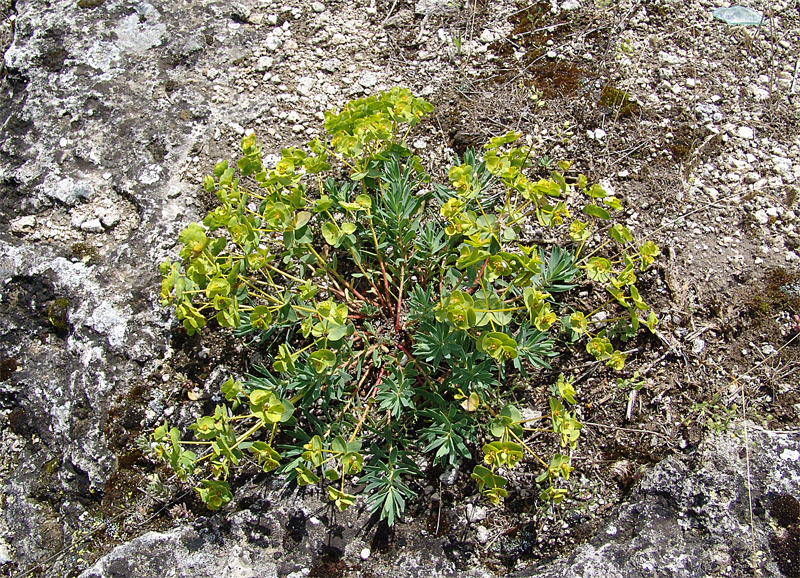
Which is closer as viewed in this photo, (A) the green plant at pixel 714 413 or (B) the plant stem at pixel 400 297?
(A) the green plant at pixel 714 413

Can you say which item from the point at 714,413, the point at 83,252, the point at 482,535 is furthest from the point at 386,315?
the point at 83,252

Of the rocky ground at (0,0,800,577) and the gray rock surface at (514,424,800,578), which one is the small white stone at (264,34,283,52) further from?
the gray rock surface at (514,424,800,578)

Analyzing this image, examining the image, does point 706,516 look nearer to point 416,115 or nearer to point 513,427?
point 513,427

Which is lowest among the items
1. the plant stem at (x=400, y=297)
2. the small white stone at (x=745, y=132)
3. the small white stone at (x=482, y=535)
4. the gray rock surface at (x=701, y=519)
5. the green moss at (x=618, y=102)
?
the small white stone at (x=482, y=535)

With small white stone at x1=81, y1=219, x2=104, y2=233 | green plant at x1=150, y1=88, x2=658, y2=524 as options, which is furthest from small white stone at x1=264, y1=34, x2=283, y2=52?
small white stone at x1=81, y1=219, x2=104, y2=233

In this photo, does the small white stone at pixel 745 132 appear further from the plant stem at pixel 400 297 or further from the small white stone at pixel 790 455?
the plant stem at pixel 400 297

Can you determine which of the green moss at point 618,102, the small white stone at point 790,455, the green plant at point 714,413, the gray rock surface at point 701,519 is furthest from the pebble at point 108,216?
the small white stone at point 790,455

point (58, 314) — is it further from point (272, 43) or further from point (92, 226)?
point (272, 43)
